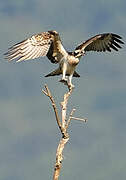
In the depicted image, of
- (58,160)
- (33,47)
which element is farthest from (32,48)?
(58,160)

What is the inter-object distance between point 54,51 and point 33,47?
133 centimetres

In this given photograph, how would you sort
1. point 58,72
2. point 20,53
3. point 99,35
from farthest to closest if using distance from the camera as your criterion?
point 99,35 → point 58,72 → point 20,53

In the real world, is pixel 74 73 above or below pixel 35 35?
below

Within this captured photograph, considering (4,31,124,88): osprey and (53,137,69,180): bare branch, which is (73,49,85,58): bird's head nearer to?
(4,31,124,88): osprey

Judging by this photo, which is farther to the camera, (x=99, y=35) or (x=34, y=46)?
(x=99, y=35)

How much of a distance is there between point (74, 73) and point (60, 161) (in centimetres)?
427

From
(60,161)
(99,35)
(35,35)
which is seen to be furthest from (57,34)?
(60,161)

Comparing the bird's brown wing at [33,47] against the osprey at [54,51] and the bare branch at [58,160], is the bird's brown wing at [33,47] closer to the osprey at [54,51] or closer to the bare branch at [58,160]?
the osprey at [54,51]

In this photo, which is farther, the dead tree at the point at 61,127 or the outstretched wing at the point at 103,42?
the outstretched wing at the point at 103,42

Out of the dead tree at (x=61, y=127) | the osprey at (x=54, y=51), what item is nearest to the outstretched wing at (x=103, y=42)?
the osprey at (x=54, y=51)

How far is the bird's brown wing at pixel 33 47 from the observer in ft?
72.4

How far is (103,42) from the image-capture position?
85.0 ft

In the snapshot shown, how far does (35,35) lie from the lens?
23.0 meters

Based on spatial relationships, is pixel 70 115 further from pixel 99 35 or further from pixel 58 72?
pixel 99 35
